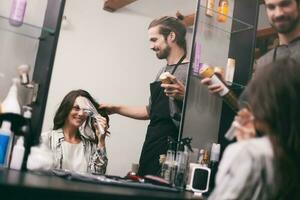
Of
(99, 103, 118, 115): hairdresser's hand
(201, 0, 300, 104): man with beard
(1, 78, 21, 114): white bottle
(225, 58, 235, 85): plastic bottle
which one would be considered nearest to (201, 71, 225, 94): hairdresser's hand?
(201, 0, 300, 104): man with beard

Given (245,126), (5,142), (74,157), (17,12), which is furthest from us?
(74,157)

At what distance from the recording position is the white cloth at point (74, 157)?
1.57m

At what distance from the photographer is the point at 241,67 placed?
6.70 feet

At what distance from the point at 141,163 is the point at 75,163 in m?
0.33

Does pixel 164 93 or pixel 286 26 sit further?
pixel 164 93

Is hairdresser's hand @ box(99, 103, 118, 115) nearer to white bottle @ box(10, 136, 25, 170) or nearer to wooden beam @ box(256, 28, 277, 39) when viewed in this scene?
white bottle @ box(10, 136, 25, 170)

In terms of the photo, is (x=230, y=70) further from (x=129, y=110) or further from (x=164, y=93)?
(x=129, y=110)

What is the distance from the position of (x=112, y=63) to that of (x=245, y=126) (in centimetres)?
78

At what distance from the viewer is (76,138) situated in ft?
5.29

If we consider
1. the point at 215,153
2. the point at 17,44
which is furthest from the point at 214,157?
the point at 17,44

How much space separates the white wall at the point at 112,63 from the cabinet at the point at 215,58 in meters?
0.24

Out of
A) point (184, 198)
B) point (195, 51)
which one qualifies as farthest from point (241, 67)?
point (184, 198)

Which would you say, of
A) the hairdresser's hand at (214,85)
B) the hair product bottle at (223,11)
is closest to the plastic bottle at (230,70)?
the hairdresser's hand at (214,85)

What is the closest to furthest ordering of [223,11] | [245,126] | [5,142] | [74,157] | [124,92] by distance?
[245,126]
[5,142]
[74,157]
[124,92]
[223,11]
